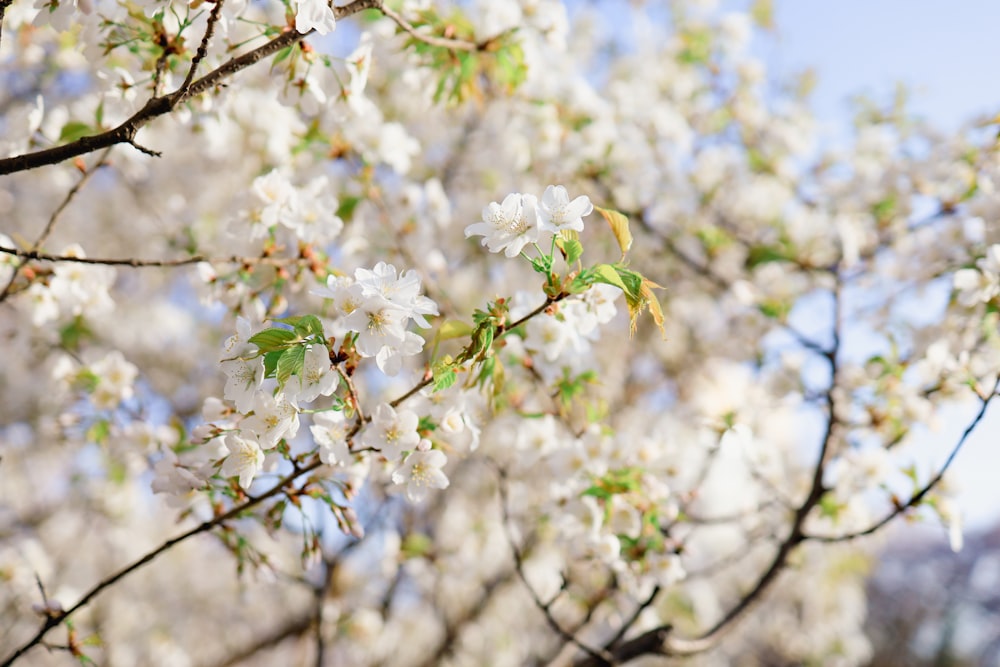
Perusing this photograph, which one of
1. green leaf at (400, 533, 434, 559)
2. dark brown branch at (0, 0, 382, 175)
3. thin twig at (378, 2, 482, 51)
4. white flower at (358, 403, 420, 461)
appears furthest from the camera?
green leaf at (400, 533, 434, 559)

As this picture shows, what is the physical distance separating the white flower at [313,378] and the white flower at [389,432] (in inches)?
6.8

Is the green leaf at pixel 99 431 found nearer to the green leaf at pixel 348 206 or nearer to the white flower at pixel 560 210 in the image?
the green leaf at pixel 348 206

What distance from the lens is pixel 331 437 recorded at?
1291 millimetres

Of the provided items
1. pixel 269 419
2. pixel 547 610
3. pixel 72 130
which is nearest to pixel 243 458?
pixel 269 419

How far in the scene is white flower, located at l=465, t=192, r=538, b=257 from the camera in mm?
1154

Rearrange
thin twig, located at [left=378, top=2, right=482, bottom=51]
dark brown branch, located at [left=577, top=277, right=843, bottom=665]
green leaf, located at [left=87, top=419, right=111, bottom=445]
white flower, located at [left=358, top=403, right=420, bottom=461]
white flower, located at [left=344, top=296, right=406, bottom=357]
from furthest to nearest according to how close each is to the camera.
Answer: green leaf, located at [left=87, top=419, right=111, bottom=445] → dark brown branch, located at [left=577, top=277, right=843, bottom=665] → thin twig, located at [left=378, top=2, right=482, bottom=51] → white flower, located at [left=358, top=403, right=420, bottom=461] → white flower, located at [left=344, top=296, right=406, bottom=357]

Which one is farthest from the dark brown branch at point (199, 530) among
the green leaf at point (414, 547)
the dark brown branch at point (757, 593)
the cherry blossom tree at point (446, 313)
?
the green leaf at point (414, 547)

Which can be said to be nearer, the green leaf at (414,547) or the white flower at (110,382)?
the white flower at (110,382)

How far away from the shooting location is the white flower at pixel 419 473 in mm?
1330

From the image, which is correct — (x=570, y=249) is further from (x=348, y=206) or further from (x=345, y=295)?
(x=348, y=206)

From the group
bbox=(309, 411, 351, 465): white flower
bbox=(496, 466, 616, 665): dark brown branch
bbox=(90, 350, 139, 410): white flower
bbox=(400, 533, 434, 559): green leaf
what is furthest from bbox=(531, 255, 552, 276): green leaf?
bbox=(400, 533, 434, 559): green leaf

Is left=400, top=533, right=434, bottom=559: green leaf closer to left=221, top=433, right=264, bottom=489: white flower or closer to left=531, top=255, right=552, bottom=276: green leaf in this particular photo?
left=221, top=433, right=264, bottom=489: white flower

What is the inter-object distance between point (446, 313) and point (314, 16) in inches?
50.7

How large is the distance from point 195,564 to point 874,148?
7.34 meters
